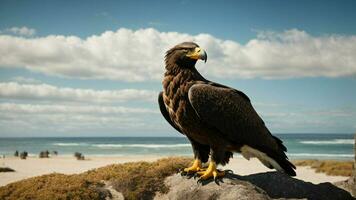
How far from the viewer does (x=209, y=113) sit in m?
6.46

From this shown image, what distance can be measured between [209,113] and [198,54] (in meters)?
0.93

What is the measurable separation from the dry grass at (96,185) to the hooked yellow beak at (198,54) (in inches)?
138

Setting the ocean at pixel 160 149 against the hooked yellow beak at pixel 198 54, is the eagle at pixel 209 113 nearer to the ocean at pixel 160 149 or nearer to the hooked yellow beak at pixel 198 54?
the hooked yellow beak at pixel 198 54

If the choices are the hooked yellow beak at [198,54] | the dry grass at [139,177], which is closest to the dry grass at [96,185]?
the dry grass at [139,177]

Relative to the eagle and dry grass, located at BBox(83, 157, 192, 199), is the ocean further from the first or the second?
the eagle

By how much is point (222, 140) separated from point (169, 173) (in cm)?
341

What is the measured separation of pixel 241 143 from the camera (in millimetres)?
6926

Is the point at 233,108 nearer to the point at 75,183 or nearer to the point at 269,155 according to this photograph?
the point at 269,155

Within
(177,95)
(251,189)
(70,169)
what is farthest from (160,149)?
(177,95)

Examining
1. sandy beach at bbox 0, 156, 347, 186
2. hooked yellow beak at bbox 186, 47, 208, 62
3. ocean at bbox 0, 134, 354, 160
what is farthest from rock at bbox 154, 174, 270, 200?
ocean at bbox 0, 134, 354, 160

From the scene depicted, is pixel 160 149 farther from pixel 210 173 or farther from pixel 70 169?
pixel 210 173

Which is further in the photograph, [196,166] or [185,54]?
[196,166]

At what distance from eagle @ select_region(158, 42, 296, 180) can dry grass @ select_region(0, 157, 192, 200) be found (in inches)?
93.2

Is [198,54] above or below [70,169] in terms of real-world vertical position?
above
